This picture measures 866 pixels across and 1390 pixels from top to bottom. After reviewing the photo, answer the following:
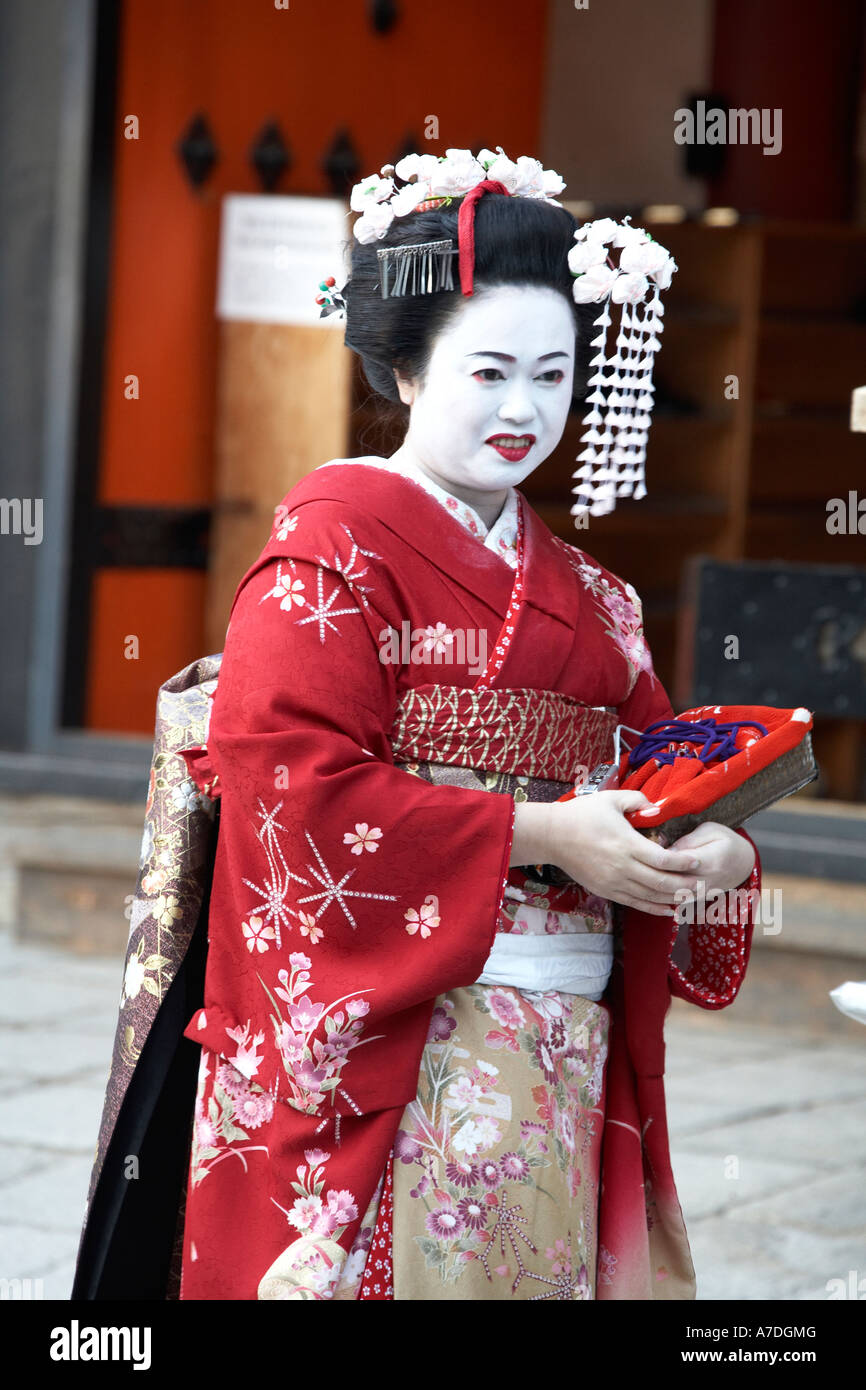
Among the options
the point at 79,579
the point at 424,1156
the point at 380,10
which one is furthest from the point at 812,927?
the point at 380,10

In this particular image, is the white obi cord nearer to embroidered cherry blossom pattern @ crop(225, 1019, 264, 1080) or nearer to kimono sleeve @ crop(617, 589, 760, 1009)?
kimono sleeve @ crop(617, 589, 760, 1009)

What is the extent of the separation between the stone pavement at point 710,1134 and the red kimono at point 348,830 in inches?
Result: 45.7

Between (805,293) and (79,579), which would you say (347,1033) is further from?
(805,293)

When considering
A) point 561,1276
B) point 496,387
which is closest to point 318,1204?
point 561,1276

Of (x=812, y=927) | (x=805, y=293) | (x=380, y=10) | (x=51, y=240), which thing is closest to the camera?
(x=812, y=927)

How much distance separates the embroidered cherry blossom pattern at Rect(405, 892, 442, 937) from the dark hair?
59 cm

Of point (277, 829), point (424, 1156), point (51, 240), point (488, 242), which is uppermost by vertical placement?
point (51, 240)

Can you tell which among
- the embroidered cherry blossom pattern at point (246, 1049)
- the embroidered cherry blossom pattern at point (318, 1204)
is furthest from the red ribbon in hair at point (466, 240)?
the embroidered cherry blossom pattern at point (318, 1204)

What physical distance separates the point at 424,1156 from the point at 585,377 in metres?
0.91

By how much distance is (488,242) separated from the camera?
1878mm

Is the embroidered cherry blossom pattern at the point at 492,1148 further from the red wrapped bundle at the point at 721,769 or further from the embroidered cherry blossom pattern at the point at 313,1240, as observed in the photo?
the red wrapped bundle at the point at 721,769

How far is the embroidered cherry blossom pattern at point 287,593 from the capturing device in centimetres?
181

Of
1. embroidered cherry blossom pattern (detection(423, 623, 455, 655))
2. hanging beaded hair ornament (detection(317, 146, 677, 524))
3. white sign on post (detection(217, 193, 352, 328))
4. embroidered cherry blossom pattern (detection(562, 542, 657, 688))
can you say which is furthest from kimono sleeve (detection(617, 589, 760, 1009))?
white sign on post (detection(217, 193, 352, 328))

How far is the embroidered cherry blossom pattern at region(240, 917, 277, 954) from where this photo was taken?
1.84m
